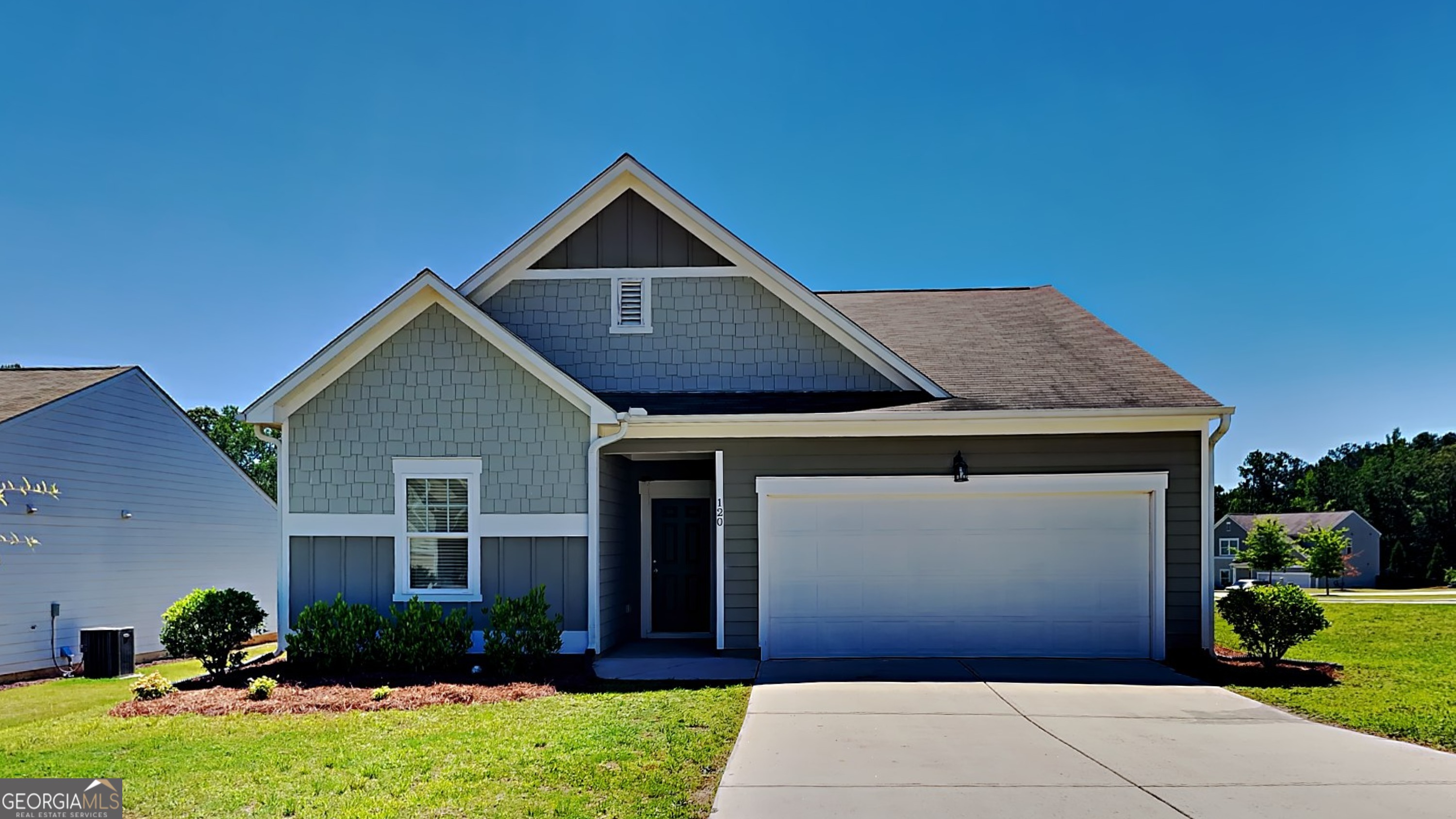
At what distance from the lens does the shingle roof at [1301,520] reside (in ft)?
196

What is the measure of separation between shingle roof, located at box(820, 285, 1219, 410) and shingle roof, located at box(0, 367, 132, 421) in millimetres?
14423

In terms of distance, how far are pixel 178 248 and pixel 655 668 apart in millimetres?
12011

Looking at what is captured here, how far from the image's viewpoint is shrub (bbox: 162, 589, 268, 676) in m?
11.4

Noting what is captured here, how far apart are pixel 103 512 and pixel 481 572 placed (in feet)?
37.9

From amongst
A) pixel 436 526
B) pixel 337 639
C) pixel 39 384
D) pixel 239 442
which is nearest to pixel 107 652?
pixel 39 384

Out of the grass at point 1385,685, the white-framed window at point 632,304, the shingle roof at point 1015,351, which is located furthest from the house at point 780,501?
the grass at point 1385,685

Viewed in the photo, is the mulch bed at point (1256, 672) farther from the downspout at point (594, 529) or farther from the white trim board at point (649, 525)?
→ the downspout at point (594, 529)

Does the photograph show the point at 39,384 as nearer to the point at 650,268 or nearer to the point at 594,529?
the point at 650,268

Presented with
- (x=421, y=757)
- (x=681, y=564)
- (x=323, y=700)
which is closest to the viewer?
(x=421, y=757)

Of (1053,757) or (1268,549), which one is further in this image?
(1268,549)

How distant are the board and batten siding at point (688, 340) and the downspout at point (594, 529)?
5.80 feet

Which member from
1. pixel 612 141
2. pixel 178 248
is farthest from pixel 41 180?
pixel 612 141

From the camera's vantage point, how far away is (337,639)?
11.1 meters

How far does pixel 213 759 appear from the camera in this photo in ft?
23.2
